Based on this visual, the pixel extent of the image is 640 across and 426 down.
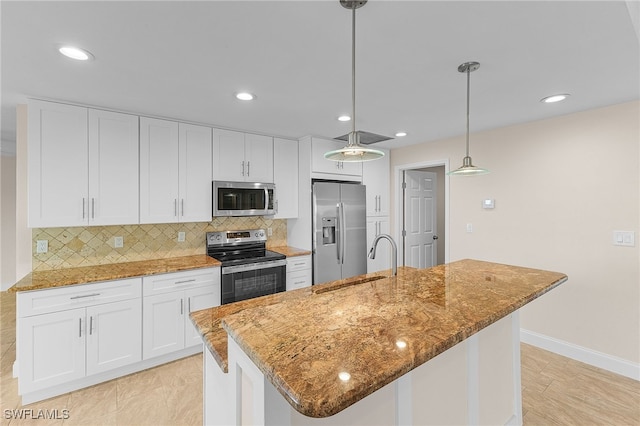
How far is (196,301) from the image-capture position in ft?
9.64

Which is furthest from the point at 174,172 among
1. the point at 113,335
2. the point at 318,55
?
the point at 318,55

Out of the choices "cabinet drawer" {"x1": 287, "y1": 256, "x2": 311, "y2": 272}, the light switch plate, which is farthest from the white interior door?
the light switch plate

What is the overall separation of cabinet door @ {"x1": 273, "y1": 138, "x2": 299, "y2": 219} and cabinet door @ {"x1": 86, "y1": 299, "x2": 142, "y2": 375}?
1.86 m

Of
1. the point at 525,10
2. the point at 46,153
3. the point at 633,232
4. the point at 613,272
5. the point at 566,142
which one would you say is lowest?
the point at 613,272

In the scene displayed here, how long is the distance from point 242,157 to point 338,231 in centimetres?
155

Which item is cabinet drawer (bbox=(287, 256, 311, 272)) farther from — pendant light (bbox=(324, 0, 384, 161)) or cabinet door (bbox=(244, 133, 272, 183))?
pendant light (bbox=(324, 0, 384, 161))

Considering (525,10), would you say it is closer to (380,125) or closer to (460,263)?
(460,263)

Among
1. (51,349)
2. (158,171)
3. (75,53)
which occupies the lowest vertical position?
(51,349)

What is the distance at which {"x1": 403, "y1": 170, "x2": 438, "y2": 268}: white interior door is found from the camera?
15.3ft

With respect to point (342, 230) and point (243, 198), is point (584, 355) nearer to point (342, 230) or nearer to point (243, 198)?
point (342, 230)

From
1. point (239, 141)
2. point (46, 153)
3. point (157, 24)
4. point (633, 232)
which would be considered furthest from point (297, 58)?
point (633, 232)

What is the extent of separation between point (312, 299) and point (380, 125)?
2.42 m

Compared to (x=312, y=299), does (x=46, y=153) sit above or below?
above

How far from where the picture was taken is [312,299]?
1.39 meters
